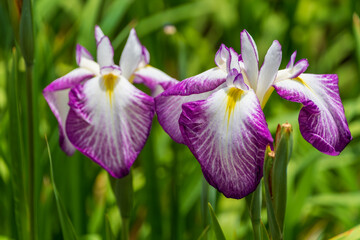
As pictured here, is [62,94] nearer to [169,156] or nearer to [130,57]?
[130,57]

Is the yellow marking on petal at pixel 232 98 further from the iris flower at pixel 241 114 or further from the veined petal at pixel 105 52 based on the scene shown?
the veined petal at pixel 105 52

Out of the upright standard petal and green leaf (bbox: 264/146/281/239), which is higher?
the upright standard petal

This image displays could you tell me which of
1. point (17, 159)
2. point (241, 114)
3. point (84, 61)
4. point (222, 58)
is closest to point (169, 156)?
point (17, 159)

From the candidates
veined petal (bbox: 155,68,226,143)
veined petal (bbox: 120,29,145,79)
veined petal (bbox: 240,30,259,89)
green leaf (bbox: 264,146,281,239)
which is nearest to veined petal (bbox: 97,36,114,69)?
veined petal (bbox: 120,29,145,79)

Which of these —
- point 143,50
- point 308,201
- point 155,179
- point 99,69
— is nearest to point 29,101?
point 99,69

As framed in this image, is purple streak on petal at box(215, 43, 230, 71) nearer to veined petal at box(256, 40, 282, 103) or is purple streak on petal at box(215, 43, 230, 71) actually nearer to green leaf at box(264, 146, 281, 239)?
veined petal at box(256, 40, 282, 103)

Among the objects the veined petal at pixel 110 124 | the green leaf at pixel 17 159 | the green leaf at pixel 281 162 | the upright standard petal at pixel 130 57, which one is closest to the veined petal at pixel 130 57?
the upright standard petal at pixel 130 57

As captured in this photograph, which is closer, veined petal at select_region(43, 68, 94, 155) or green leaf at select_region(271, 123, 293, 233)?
green leaf at select_region(271, 123, 293, 233)
